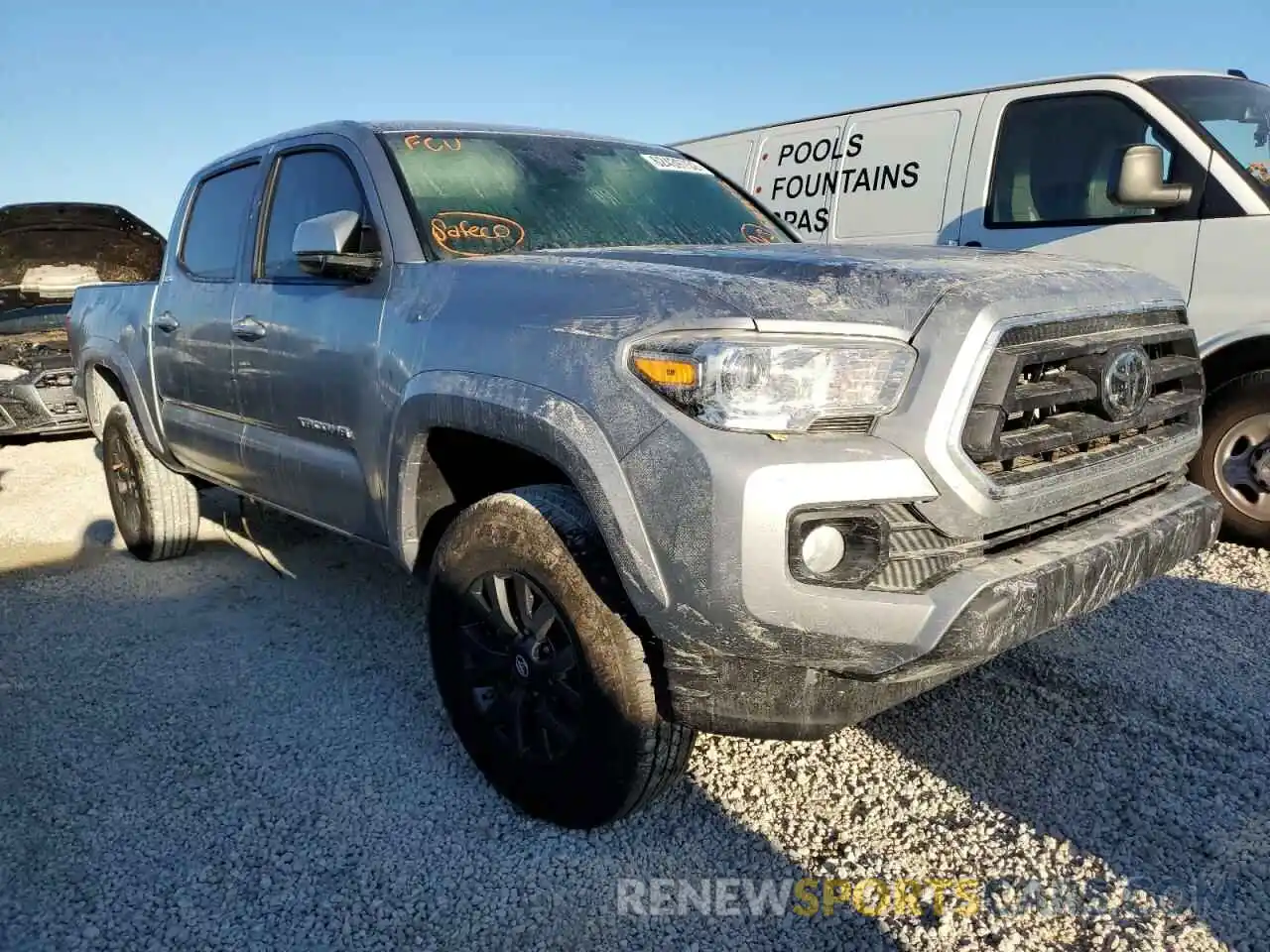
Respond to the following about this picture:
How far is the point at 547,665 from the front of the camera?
7.86 ft

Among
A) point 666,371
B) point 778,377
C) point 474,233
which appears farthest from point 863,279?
point 474,233

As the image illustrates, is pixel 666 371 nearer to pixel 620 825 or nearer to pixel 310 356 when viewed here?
pixel 620 825

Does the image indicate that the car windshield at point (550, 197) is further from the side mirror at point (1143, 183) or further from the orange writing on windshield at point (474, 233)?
the side mirror at point (1143, 183)

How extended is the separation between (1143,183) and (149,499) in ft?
16.0

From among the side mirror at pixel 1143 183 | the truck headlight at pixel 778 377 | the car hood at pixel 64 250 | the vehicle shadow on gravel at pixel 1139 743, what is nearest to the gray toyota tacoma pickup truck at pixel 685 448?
the truck headlight at pixel 778 377

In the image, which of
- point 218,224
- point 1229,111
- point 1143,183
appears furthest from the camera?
point 1229,111

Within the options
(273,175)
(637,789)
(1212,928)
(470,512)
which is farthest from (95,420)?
(1212,928)

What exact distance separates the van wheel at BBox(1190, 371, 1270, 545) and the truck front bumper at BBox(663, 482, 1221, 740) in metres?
2.59

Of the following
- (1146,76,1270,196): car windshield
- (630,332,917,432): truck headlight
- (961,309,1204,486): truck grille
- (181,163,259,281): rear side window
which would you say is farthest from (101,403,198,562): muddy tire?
(1146,76,1270,196): car windshield

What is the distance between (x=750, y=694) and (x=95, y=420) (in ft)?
15.1

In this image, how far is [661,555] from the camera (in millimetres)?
2012

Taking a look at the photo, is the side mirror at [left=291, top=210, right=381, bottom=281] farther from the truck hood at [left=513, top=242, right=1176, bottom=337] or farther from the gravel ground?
the gravel ground

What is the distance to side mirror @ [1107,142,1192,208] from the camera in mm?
4266

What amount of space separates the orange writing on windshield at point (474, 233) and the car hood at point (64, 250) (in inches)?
230
